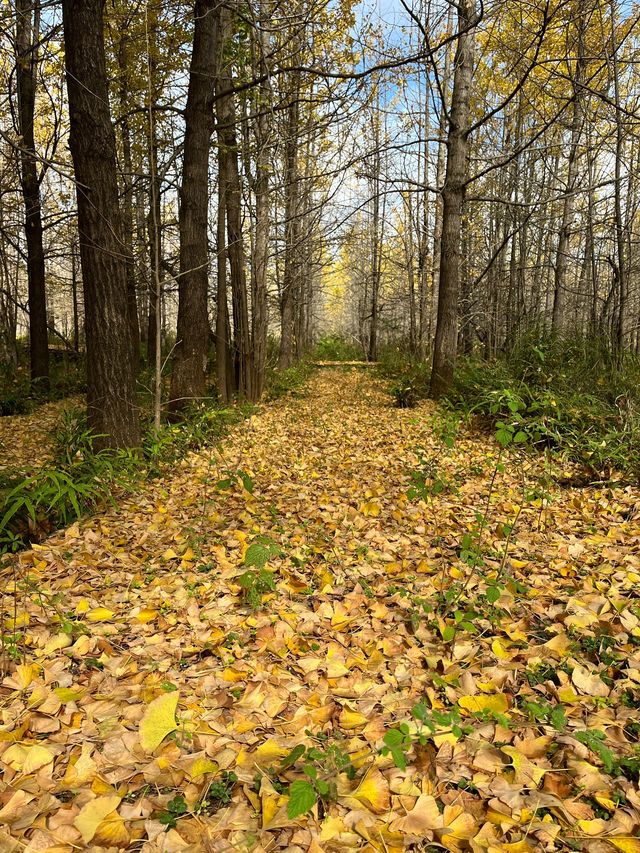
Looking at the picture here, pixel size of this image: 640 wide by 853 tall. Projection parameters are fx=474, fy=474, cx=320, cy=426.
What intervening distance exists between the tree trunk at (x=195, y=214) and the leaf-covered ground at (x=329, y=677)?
116 inches

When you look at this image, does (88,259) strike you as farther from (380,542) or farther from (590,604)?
(590,604)

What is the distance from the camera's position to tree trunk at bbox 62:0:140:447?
4258mm

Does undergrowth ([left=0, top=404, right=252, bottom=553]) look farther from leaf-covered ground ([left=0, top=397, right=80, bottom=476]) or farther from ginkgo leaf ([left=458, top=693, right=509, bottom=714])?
ginkgo leaf ([left=458, top=693, right=509, bottom=714])

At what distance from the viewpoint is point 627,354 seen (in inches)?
254

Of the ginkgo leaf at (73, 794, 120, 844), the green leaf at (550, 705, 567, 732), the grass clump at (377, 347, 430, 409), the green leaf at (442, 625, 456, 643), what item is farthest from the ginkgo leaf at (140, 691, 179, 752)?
the grass clump at (377, 347, 430, 409)

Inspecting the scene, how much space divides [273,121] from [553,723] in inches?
306

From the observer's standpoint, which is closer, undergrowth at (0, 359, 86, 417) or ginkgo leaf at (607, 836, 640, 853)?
ginkgo leaf at (607, 836, 640, 853)

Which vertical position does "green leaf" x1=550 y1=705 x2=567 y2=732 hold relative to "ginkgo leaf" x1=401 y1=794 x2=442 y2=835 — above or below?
above

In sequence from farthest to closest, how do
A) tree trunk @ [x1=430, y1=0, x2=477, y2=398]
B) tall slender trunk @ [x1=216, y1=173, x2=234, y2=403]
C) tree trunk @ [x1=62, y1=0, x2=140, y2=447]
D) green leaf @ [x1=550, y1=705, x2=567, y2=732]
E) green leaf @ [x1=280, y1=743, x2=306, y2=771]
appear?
tall slender trunk @ [x1=216, y1=173, x2=234, y2=403] → tree trunk @ [x1=430, y1=0, x2=477, y2=398] → tree trunk @ [x1=62, y1=0, x2=140, y2=447] → green leaf @ [x1=550, y1=705, x2=567, y2=732] → green leaf @ [x1=280, y1=743, x2=306, y2=771]

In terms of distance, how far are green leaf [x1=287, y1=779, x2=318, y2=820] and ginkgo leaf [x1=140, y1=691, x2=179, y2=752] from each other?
623 millimetres

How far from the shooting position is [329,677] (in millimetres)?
2180

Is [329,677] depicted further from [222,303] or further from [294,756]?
[222,303]

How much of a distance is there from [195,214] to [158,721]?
19.9 ft

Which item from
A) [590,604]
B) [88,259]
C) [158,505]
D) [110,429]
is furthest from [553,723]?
[88,259]
